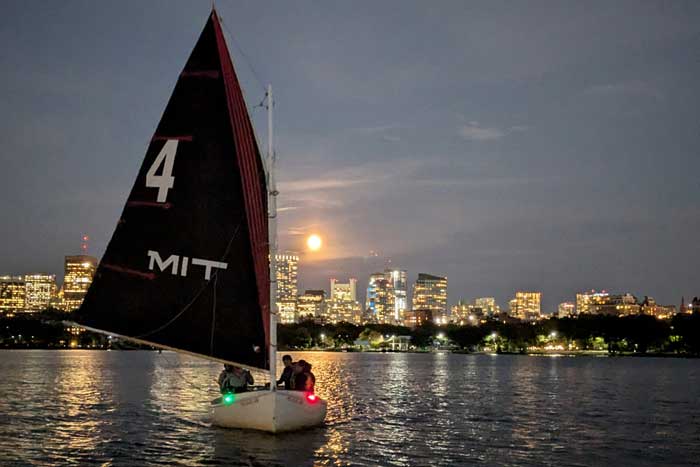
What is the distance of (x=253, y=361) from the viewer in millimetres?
24953

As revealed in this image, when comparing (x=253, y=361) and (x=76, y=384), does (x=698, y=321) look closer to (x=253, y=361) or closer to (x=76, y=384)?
(x=76, y=384)

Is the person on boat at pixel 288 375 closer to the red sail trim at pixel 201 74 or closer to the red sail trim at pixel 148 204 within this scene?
the red sail trim at pixel 148 204

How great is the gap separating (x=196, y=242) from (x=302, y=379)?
7016 mm

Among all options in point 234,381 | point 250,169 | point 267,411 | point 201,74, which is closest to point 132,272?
point 250,169

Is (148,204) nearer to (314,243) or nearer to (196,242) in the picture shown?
(196,242)

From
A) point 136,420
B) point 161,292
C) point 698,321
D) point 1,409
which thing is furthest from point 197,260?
point 698,321

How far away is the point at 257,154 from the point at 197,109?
2258 mm

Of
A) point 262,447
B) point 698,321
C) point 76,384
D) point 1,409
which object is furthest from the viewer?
point 698,321

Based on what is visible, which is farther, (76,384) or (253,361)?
(76,384)

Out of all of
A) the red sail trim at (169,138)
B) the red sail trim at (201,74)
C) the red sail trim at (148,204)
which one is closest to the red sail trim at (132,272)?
the red sail trim at (148,204)

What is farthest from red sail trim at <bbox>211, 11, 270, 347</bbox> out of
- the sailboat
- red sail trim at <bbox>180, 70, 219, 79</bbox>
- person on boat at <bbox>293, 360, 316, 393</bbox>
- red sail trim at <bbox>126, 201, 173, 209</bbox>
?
person on boat at <bbox>293, 360, 316, 393</bbox>

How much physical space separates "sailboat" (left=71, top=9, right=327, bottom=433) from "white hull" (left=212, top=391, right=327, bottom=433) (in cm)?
219

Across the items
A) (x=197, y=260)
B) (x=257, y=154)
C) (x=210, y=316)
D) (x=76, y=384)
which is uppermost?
(x=257, y=154)

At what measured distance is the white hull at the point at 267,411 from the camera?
26859 millimetres
